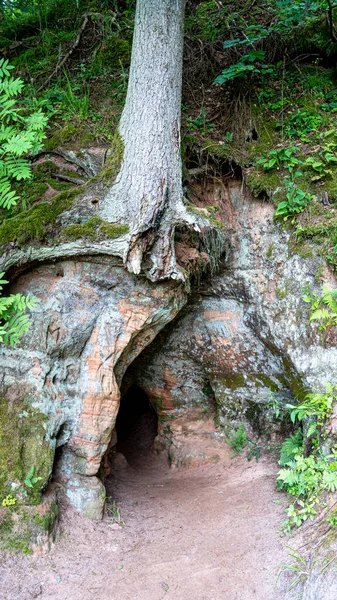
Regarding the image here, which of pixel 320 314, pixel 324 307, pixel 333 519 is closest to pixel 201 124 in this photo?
pixel 324 307

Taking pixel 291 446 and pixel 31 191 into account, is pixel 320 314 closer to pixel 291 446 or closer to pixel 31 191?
pixel 291 446

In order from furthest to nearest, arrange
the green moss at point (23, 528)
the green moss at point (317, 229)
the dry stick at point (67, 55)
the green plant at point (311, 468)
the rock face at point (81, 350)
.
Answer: the dry stick at point (67, 55) < the green moss at point (317, 229) < the rock face at point (81, 350) < the green moss at point (23, 528) < the green plant at point (311, 468)

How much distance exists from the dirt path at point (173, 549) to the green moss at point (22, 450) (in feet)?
1.95

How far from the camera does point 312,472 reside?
4.72 m

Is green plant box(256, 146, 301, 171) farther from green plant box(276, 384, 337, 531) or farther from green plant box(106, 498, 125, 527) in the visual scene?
green plant box(106, 498, 125, 527)

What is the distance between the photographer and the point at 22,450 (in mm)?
4992

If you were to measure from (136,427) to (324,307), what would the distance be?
5245 mm

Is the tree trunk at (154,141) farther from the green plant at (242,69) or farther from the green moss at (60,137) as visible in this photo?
the green moss at (60,137)

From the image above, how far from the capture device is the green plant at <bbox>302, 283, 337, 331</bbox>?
4.95m

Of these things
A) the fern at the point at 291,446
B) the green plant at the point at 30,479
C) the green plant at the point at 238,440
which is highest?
the fern at the point at 291,446

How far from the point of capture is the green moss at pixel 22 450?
15.9 feet

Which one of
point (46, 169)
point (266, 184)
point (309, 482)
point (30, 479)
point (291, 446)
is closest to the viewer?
point (309, 482)

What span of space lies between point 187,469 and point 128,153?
4.57 metres

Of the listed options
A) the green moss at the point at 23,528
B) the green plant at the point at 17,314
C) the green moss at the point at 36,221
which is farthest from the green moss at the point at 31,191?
the green moss at the point at 23,528
